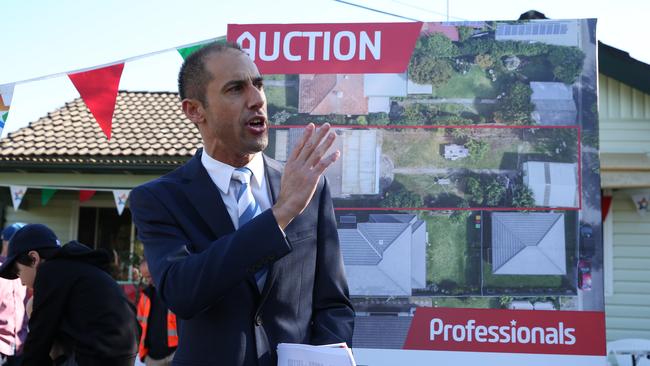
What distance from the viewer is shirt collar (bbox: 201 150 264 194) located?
2414 millimetres

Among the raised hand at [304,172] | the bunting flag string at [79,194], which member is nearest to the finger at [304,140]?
the raised hand at [304,172]

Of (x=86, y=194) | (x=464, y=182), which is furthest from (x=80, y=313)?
(x=86, y=194)

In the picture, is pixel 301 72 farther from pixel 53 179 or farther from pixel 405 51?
pixel 53 179

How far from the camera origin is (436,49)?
4816mm

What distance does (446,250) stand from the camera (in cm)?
473

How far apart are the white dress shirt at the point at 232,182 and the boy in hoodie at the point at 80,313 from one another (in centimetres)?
224

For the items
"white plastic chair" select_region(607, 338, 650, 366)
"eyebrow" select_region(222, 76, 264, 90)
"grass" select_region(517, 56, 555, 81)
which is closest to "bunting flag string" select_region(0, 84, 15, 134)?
"grass" select_region(517, 56, 555, 81)

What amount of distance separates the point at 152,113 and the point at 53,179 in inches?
132

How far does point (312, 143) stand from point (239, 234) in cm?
28

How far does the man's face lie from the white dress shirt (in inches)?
1.0

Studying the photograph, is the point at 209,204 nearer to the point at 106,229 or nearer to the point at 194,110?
the point at 194,110

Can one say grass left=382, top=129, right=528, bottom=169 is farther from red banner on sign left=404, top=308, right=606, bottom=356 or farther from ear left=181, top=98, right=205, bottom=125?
ear left=181, top=98, right=205, bottom=125

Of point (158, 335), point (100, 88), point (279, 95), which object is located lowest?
point (158, 335)

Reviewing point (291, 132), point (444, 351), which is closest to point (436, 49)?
point (291, 132)
